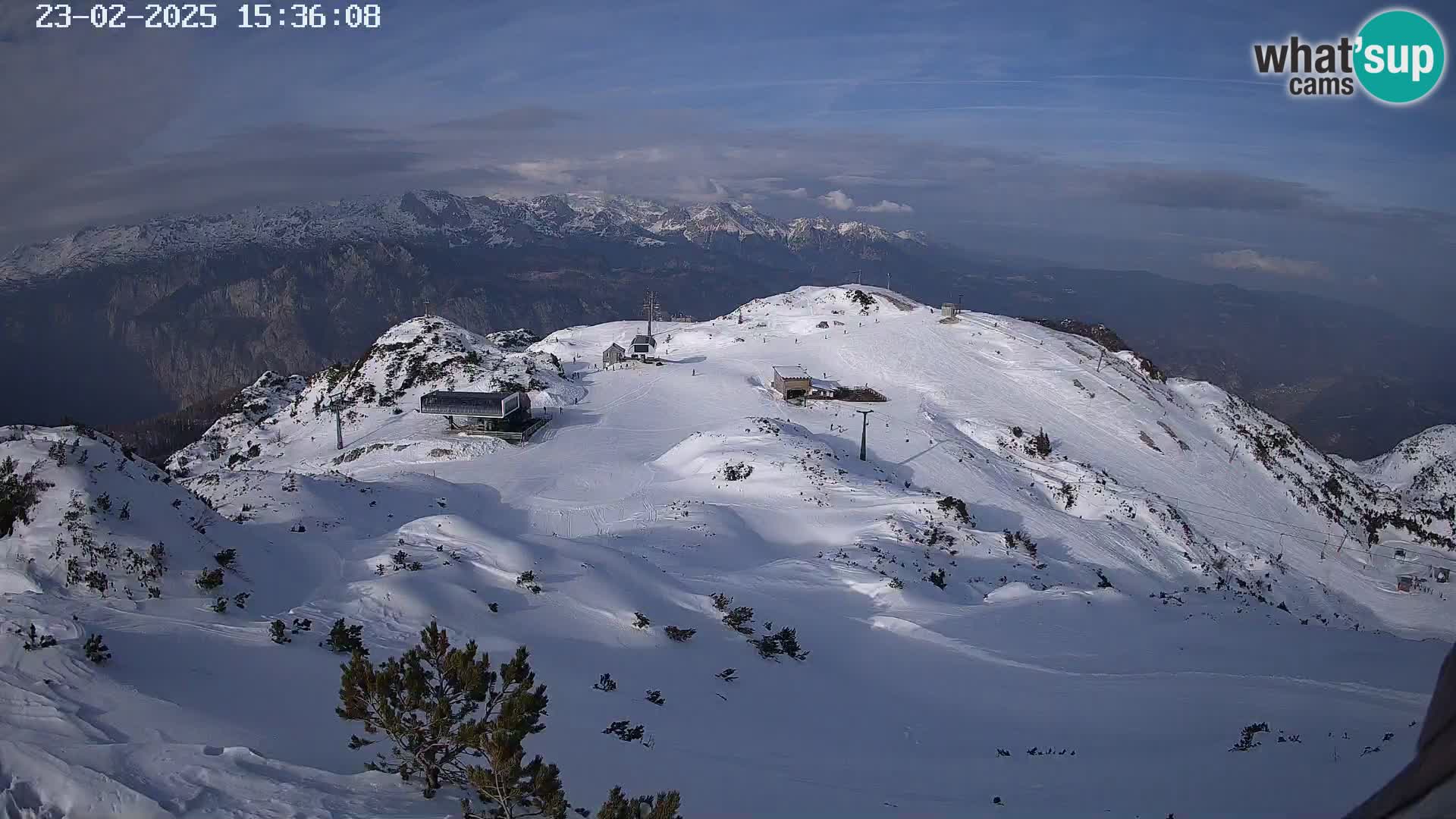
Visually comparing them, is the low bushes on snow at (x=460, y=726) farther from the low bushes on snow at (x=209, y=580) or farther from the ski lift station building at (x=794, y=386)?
the ski lift station building at (x=794, y=386)

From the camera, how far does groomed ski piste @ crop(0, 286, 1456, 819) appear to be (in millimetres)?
8445

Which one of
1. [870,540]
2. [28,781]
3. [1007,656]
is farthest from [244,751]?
[870,540]

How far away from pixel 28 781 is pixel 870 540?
2188 cm

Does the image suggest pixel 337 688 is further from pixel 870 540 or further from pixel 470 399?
pixel 470 399

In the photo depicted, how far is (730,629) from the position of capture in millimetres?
15875

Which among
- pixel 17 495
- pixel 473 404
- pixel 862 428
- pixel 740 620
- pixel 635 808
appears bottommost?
pixel 862 428

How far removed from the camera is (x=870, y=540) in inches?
989

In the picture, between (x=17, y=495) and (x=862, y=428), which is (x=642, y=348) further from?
(x=17, y=495)

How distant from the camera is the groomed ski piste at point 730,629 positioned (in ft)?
27.7

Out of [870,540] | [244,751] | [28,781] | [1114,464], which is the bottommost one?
[1114,464]

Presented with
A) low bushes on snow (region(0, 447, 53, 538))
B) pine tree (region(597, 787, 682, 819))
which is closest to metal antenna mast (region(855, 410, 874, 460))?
low bushes on snow (region(0, 447, 53, 538))

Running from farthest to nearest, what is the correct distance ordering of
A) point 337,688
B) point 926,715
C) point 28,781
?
point 926,715, point 337,688, point 28,781

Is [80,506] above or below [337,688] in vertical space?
above

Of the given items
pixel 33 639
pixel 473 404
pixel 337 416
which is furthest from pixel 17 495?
pixel 337 416
